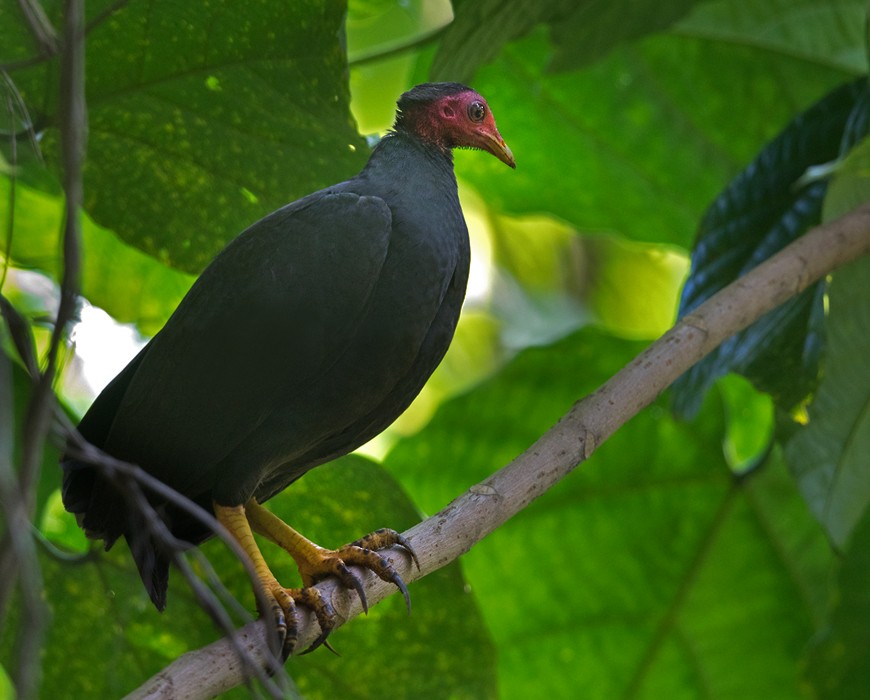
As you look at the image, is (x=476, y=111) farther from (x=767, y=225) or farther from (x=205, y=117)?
(x=767, y=225)

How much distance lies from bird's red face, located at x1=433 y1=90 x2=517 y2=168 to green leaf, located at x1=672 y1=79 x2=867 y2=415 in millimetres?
810

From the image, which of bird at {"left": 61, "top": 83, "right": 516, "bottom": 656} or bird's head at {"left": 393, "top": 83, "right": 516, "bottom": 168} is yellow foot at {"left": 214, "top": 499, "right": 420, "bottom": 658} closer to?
bird at {"left": 61, "top": 83, "right": 516, "bottom": 656}

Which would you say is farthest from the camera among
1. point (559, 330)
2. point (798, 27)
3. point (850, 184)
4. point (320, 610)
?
point (559, 330)

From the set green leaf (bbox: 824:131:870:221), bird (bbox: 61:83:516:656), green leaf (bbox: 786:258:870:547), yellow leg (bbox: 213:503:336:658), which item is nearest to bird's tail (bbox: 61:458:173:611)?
bird (bbox: 61:83:516:656)

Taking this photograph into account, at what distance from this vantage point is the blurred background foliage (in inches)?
79.8

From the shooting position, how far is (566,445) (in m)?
1.68

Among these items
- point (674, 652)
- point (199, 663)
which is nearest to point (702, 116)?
point (674, 652)

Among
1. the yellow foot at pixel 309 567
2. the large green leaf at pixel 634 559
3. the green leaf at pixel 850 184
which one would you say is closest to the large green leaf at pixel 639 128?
the large green leaf at pixel 634 559

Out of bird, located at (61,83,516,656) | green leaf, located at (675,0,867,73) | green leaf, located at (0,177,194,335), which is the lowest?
green leaf, located at (0,177,194,335)

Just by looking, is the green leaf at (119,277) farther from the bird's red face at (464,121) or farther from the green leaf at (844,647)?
the green leaf at (844,647)

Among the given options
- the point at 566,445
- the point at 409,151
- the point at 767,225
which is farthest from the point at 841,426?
the point at 409,151

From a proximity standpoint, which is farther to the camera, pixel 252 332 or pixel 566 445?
pixel 566 445

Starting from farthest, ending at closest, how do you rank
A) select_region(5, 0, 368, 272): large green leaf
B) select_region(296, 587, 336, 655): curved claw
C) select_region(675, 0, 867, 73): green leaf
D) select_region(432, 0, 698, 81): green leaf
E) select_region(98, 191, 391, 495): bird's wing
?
select_region(675, 0, 867, 73): green leaf → select_region(432, 0, 698, 81): green leaf → select_region(5, 0, 368, 272): large green leaf → select_region(296, 587, 336, 655): curved claw → select_region(98, 191, 391, 495): bird's wing

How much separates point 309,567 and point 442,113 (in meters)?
0.79
